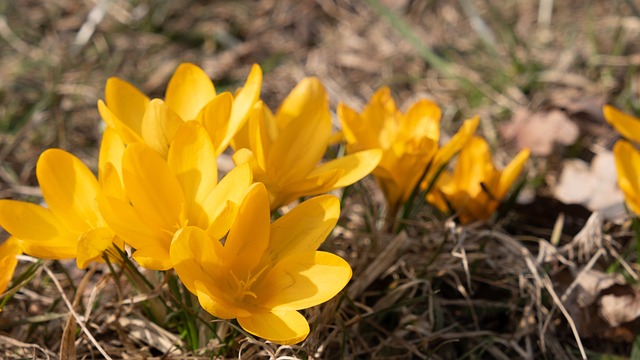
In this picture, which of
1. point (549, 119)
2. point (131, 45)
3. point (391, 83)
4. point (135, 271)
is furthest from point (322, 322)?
point (131, 45)

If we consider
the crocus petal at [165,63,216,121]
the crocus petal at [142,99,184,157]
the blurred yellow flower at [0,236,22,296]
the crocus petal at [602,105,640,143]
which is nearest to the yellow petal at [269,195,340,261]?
the crocus petal at [142,99,184,157]

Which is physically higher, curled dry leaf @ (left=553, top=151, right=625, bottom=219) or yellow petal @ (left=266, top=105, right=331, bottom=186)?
yellow petal @ (left=266, top=105, right=331, bottom=186)

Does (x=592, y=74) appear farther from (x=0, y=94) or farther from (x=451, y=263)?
(x=0, y=94)

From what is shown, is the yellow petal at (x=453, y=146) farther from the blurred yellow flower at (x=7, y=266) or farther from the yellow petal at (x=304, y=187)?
the blurred yellow flower at (x=7, y=266)

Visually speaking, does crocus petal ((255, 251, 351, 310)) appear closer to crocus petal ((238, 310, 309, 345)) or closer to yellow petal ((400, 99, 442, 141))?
crocus petal ((238, 310, 309, 345))

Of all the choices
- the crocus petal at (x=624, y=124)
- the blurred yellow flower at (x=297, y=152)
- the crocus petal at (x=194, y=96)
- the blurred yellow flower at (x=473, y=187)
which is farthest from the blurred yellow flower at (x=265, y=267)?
the crocus petal at (x=624, y=124)

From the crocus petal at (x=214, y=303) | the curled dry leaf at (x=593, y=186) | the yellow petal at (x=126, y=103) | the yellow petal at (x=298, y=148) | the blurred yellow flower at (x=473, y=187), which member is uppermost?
the yellow petal at (x=126, y=103)

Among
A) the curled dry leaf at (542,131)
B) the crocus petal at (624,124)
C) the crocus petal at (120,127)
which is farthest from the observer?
the curled dry leaf at (542,131)
